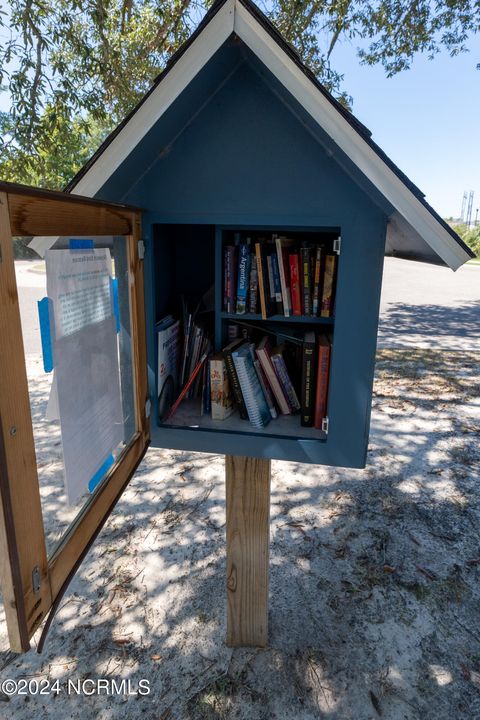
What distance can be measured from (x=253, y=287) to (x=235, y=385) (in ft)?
1.45

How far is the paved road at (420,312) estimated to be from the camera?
29.6 feet

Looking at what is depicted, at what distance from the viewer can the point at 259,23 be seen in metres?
1.40

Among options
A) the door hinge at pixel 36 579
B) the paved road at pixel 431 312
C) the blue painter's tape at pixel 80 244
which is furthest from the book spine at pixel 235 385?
the paved road at pixel 431 312

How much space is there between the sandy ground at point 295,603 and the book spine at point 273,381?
3.42 feet

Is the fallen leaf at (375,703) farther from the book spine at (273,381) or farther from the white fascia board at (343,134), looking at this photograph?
the white fascia board at (343,134)

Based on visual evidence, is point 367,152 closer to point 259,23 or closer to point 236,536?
point 259,23

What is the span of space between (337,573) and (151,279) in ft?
8.21

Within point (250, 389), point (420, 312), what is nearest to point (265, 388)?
point (250, 389)

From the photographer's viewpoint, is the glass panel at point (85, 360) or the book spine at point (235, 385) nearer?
the glass panel at point (85, 360)

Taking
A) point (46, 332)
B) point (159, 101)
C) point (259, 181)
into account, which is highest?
point (159, 101)

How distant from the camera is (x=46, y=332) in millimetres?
1125

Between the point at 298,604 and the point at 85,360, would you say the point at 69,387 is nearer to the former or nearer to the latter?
the point at 85,360

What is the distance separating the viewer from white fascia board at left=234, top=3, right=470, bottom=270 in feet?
4.66

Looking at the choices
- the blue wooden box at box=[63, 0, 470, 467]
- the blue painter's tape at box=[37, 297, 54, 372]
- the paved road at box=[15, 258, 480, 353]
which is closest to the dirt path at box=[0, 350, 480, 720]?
the blue wooden box at box=[63, 0, 470, 467]
